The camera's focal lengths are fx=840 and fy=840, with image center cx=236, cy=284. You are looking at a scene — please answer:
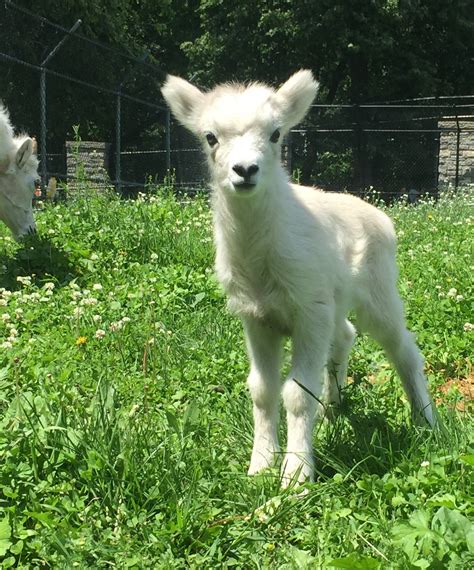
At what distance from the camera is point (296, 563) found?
2.93 m

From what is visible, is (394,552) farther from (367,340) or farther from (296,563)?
(367,340)

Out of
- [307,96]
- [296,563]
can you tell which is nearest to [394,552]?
[296,563]

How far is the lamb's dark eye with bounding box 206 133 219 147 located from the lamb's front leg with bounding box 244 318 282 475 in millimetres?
889

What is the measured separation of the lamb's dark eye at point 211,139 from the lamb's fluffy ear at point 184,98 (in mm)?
345

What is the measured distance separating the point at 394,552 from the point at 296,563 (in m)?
0.34

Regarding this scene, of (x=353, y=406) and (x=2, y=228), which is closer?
(x=353, y=406)

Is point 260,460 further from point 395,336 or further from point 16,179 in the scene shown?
point 16,179

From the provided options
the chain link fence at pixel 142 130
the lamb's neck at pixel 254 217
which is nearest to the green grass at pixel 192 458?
the lamb's neck at pixel 254 217

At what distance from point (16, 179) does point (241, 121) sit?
6646mm

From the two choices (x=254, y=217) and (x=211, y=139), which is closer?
(x=254, y=217)

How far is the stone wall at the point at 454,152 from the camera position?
25.0 metres

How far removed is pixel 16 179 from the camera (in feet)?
32.9

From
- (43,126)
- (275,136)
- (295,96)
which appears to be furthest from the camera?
(43,126)

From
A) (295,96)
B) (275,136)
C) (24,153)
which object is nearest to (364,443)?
(275,136)
